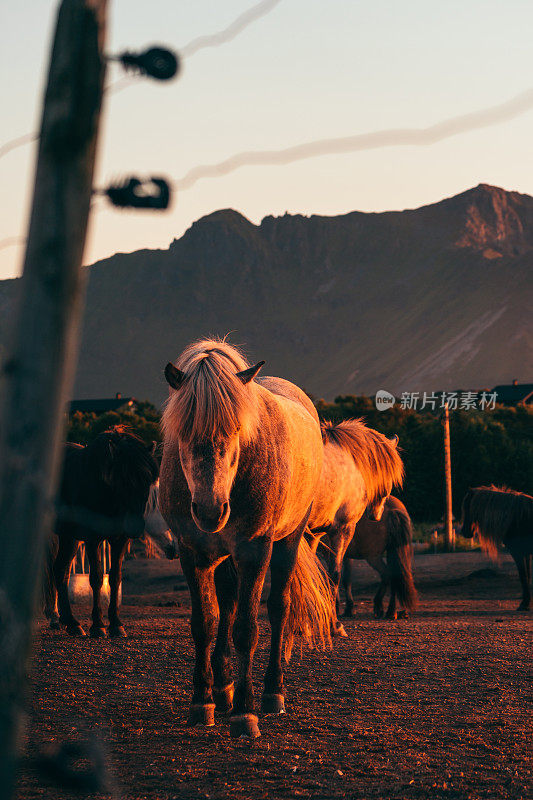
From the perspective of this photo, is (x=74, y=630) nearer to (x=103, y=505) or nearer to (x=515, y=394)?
(x=103, y=505)

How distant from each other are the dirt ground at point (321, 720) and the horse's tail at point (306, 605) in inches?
17.3

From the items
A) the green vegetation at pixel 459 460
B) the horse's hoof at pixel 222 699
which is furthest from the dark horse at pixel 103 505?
the green vegetation at pixel 459 460

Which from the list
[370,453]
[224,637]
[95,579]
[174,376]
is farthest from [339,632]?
[174,376]

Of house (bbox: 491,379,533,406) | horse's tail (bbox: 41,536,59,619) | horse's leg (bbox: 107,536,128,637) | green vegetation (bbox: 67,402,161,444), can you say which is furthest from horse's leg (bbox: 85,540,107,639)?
house (bbox: 491,379,533,406)

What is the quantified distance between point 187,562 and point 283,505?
2.52 feet

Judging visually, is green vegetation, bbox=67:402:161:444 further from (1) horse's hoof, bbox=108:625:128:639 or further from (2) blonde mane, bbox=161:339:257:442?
(2) blonde mane, bbox=161:339:257:442

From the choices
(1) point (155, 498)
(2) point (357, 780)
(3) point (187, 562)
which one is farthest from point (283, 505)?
(1) point (155, 498)

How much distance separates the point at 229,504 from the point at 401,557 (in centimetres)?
938

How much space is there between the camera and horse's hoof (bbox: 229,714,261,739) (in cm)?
560

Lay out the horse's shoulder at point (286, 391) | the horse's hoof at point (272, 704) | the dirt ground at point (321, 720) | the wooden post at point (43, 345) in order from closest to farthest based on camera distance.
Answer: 1. the wooden post at point (43, 345)
2. the dirt ground at point (321, 720)
3. the horse's hoof at point (272, 704)
4. the horse's shoulder at point (286, 391)

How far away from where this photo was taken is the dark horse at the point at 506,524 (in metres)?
16.1

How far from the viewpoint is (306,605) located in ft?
24.7

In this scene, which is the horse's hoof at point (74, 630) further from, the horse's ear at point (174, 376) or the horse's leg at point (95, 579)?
the horse's ear at point (174, 376)

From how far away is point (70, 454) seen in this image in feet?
38.8
